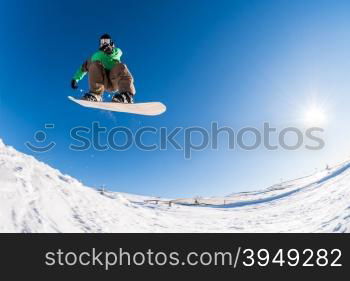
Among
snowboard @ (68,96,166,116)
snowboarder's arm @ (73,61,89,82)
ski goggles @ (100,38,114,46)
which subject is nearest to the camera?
ski goggles @ (100,38,114,46)

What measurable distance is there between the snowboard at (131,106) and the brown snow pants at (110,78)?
0.87 ft

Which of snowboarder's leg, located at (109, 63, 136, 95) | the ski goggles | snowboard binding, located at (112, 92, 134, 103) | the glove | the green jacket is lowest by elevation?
snowboard binding, located at (112, 92, 134, 103)

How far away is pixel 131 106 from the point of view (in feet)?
25.1

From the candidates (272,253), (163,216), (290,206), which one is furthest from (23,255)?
(290,206)

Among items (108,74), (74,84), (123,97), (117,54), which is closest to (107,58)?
(117,54)

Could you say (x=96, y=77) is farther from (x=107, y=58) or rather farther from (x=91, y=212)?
(x=91, y=212)

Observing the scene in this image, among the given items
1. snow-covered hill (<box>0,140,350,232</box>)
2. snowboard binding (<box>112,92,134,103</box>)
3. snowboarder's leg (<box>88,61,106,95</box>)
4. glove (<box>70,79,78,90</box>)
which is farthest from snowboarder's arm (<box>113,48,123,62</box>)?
snow-covered hill (<box>0,140,350,232</box>)

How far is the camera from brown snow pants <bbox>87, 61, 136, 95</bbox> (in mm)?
7289

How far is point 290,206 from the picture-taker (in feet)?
30.5

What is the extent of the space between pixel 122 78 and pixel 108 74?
0.39 metres

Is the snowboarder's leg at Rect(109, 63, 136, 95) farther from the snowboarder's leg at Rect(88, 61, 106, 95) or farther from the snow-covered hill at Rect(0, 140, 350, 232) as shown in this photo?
the snow-covered hill at Rect(0, 140, 350, 232)

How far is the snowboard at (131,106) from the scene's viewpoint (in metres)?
7.48

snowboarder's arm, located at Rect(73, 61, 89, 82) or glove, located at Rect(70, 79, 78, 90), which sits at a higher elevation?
snowboarder's arm, located at Rect(73, 61, 89, 82)

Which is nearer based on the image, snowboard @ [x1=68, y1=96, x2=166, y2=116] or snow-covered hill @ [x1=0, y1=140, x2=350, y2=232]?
snow-covered hill @ [x1=0, y1=140, x2=350, y2=232]
